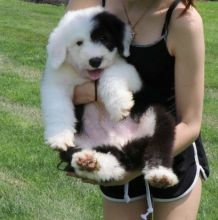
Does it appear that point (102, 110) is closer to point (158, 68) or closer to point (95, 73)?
point (95, 73)

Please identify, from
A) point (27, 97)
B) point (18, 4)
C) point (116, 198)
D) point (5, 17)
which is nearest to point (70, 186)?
point (116, 198)

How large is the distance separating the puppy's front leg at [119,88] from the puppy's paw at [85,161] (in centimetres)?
21

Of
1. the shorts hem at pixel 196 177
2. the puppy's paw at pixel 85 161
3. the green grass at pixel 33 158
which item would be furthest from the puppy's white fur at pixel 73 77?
the green grass at pixel 33 158

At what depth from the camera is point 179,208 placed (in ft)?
9.87

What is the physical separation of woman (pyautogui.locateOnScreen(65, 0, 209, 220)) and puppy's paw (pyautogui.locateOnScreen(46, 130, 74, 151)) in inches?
7.9

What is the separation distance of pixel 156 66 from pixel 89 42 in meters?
0.33

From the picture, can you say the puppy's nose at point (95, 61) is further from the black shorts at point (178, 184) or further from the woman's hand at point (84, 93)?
the black shorts at point (178, 184)

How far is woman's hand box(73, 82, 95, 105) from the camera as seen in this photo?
2766 mm

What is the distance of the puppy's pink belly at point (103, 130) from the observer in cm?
276

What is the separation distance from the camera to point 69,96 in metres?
2.81

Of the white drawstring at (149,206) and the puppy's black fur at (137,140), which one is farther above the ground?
the puppy's black fur at (137,140)

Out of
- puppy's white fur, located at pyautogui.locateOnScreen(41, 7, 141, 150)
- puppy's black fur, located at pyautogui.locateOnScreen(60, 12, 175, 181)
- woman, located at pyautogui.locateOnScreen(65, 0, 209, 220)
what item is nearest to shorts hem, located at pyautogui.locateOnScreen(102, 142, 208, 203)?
woman, located at pyautogui.locateOnScreen(65, 0, 209, 220)

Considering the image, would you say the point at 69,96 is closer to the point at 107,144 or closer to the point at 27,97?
the point at 107,144

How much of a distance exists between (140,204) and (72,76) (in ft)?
2.38
